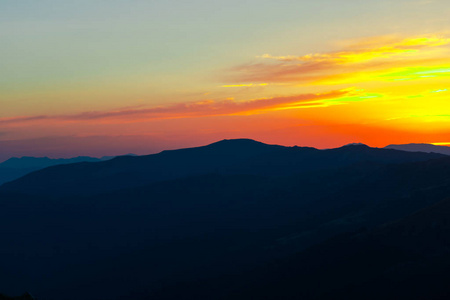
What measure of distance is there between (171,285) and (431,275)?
3763 inches

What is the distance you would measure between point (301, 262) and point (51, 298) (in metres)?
117

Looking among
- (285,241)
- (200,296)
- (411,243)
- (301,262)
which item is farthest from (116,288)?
(411,243)

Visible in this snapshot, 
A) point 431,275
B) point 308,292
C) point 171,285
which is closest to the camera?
point 431,275

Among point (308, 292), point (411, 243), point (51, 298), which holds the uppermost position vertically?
point (411, 243)

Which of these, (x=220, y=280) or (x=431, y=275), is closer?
(x=431, y=275)

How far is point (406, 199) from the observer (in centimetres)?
19138

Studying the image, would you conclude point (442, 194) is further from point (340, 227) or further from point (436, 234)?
point (436, 234)

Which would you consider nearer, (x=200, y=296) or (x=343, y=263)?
(x=343, y=263)

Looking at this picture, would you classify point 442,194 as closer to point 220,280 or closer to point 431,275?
point 431,275

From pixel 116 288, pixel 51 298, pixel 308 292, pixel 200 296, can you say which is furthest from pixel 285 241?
pixel 51 298

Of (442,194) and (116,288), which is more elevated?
(442,194)

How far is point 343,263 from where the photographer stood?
13212 cm

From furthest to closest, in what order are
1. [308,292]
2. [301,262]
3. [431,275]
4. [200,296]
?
[200,296], [301,262], [308,292], [431,275]

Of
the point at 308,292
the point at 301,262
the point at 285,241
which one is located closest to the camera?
the point at 308,292
